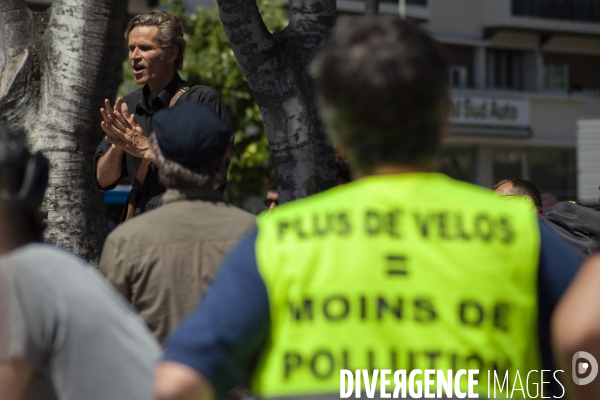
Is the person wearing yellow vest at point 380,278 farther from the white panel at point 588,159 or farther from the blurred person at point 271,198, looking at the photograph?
the white panel at point 588,159

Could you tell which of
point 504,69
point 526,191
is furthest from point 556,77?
point 526,191

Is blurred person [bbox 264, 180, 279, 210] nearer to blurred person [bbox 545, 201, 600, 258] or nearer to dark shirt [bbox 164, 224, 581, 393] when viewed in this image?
blurred person [bbox 545, 201, 600, 258]

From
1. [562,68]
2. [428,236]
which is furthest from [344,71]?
[562,68]

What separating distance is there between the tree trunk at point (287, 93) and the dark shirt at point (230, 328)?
3294 millimetres

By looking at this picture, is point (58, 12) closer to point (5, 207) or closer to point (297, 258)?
point (5, 207)

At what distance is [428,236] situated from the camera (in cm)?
182

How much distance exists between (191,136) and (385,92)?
1.45 metres

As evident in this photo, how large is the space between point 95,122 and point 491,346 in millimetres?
4265

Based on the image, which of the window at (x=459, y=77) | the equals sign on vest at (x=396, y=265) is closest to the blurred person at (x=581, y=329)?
the equals sign on vest at (x=396, y=265)

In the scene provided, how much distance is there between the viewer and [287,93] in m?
5.18

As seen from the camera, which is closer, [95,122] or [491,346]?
[491,346]

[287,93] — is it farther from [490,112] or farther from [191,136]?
[490,112]

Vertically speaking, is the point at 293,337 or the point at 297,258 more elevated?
the point at 297,258

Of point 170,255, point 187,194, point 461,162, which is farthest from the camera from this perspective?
point 461,162
